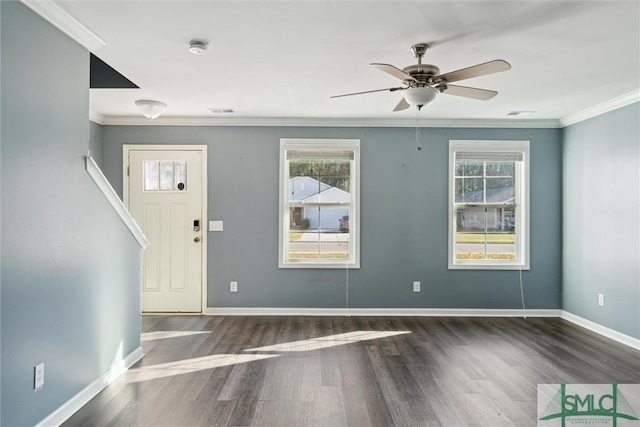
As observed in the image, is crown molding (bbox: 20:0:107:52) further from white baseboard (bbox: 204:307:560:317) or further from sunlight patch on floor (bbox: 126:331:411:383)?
white baseboard (bbox: 204:307:560:317)

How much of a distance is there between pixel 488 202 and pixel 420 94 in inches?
116

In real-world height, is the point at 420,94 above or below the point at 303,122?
below

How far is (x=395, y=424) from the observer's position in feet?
7.84

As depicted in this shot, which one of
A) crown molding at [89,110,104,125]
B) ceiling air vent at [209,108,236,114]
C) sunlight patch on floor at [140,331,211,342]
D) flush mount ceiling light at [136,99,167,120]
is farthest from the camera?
crown molding at [89,110,104,125]

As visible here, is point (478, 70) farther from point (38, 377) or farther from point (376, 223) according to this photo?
point (38, 377)

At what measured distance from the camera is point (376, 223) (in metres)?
5.09

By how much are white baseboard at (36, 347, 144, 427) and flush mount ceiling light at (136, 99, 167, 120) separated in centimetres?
234

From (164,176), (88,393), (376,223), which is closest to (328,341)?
(376,223)

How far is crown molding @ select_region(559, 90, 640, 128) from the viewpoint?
3.89m

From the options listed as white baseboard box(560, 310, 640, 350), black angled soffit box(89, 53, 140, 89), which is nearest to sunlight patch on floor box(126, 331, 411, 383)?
white baseboard box(560, 310, 640, 350)

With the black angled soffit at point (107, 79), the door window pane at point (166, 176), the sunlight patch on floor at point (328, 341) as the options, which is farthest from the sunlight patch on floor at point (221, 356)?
the black angled soffit at point (107, 79)

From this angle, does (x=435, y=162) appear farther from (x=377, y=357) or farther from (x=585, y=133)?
(x=377, y=357)

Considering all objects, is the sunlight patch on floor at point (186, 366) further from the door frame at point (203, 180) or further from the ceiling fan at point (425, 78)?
the ceiling fan at point (425, 78)

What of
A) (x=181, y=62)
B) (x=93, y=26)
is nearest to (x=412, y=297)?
(x=181, y=62)
